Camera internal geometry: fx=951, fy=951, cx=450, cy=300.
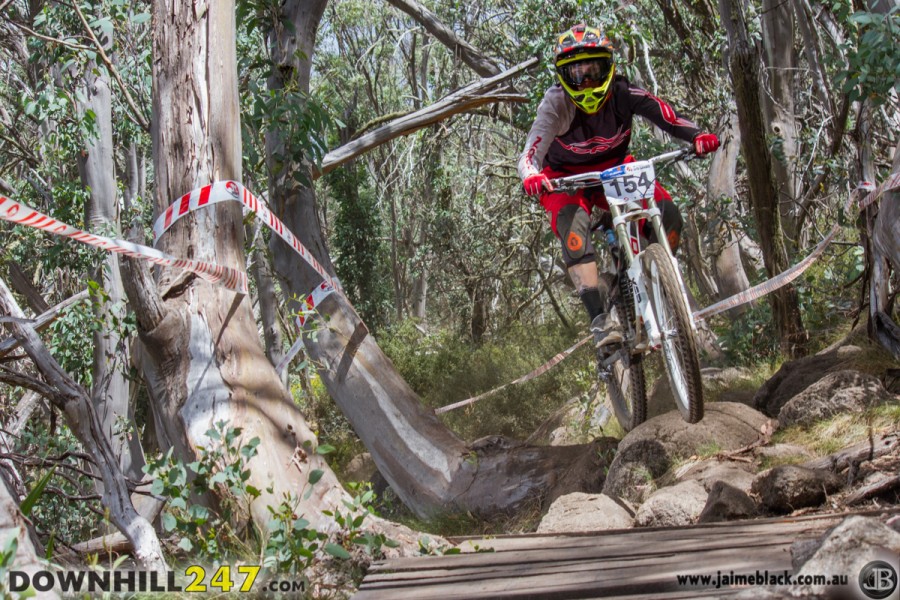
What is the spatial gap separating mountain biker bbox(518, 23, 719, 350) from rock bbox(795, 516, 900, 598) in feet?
12.1

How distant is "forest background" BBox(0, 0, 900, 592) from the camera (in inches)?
210

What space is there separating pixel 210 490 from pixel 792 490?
8.69 feet

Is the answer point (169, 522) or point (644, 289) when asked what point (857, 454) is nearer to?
point (644, 289)

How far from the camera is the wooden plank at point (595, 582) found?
2715 millimetres

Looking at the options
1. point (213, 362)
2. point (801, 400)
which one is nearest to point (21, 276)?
point (213, 362)

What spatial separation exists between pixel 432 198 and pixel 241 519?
1441 centimetres

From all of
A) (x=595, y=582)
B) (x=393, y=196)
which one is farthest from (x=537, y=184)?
(x=393, y=196)

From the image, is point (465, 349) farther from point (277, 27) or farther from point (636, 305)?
point (636, 305)

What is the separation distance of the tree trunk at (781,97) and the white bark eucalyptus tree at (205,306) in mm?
6259

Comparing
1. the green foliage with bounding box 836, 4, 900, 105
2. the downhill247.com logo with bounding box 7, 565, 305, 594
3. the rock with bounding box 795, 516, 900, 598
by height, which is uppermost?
the green foliage with bounding box 836, 4, 900, 105

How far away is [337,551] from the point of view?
3.50m

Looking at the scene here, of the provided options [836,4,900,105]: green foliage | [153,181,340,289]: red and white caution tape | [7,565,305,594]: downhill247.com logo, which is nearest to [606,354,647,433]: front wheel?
[836,4,900,105]: green foliage

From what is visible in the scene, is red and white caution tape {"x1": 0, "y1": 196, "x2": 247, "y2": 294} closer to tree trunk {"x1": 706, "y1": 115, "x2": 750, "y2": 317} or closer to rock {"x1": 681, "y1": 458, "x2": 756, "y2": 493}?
rock {"x1": 681, "y1": 458, "x2": 756, "y2": 493}

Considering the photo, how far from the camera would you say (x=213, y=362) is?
4.76 metres
